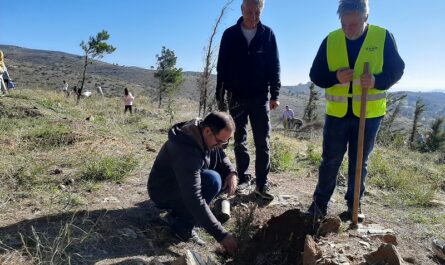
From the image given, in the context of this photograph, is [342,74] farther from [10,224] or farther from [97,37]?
[97,37]

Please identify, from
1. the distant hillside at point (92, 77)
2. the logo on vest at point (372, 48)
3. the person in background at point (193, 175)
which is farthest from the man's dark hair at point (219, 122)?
the distant hillside at point (92, 77)

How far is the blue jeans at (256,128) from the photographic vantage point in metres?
3.80

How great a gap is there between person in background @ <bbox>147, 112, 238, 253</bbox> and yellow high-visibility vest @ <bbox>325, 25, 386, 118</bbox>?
105cm

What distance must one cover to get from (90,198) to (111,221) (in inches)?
23.1

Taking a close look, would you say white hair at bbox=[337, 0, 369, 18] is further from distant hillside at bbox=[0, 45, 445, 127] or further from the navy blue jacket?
distant hillside at bbox=[0, 45, 445, 127]

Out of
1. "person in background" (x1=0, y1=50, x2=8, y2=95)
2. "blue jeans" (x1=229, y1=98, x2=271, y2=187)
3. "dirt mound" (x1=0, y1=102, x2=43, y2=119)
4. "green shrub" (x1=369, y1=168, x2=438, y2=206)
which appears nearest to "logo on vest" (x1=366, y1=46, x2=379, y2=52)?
"blue jeans" (x1=229, y1=98, x2=271, y2=187)

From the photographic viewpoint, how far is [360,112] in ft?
10.4

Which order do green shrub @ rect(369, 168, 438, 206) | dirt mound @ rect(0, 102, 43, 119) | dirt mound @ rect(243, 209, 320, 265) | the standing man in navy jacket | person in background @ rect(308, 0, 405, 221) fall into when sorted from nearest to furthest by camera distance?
1. dirt mound @ rect(243, 209, 320, 265)
2. person in background @ rect(308, 0, 405, 221)
3. the standing man in navy jacket
4. green shrub @ rect(369, 168, 438, 206)
5. dirt mound @ rect(0, 102, 43, 119)

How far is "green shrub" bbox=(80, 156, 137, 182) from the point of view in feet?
13.5

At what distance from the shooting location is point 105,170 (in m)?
4.17

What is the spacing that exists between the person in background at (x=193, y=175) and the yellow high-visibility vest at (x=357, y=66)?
3.44ft

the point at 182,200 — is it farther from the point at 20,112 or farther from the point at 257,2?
the point at 20,112

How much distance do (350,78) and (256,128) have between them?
1029 mm

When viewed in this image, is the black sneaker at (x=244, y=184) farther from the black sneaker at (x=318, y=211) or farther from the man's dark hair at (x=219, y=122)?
the man's dark hair at (x=219, y=122)
